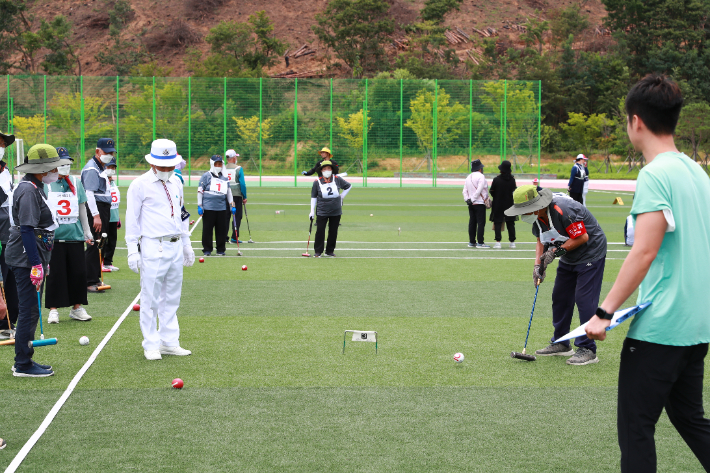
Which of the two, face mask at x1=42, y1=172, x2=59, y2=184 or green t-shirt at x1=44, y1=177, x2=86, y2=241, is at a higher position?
face mask at x1=42, y1=172, x2=59, y2=184

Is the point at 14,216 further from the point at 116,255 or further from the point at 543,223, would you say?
the point at 116,255

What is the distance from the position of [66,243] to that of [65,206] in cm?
47

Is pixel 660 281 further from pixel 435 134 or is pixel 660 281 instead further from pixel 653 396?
pixel 435 134

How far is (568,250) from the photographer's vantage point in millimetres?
7227

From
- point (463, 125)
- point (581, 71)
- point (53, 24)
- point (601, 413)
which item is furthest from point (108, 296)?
point (53, 24)

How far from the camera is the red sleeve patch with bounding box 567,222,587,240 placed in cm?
711

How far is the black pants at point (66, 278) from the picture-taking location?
9031 mm

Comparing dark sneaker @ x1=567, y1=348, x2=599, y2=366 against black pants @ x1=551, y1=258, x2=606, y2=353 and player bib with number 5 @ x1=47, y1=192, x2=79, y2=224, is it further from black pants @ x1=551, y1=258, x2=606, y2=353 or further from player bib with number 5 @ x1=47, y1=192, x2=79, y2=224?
player bib with number 5 @ x1=47, y1=192, x2=79, y2=224

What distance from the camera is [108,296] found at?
1115 centimetres

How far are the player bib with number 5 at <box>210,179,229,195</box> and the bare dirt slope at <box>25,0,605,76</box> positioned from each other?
80921 mm

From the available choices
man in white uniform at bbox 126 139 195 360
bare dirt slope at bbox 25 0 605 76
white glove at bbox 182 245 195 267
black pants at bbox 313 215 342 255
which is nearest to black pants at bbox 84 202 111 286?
white glove at bbox 182 245 195 267

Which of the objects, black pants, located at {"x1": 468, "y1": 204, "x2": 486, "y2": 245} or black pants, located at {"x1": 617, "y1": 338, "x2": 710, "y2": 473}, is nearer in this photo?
black pants, located at {"x1": 617, "y1": 338, "x2": 710, "y2": 473}

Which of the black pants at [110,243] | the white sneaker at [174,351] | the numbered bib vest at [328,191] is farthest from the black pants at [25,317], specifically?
the numbered bib vest at [328,191]

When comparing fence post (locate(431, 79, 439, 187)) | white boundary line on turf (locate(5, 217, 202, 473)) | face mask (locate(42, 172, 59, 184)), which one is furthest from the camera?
fence post (locate(431, 79, 439, 187))
